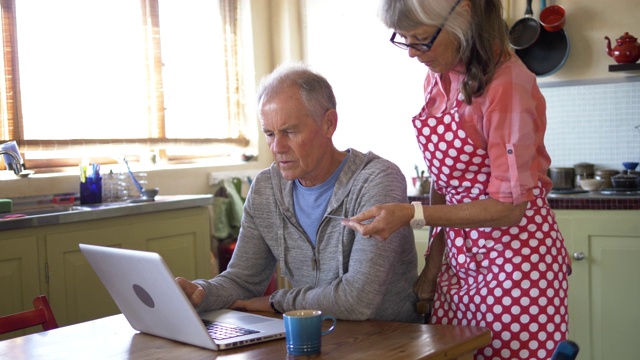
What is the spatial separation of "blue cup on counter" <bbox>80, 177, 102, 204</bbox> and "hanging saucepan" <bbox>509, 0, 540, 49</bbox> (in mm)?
2181

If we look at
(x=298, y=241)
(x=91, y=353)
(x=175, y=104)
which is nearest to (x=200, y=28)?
(x=175, y=104)

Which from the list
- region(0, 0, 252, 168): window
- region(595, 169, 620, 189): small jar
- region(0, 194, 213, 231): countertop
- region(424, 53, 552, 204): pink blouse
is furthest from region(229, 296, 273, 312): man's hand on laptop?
region(595, 169, 620, 189): small jar

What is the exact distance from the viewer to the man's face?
191cm

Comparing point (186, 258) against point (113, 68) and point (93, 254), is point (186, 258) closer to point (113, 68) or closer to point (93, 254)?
point (113, 68)

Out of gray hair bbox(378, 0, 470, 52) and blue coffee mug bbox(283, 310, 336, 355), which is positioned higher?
gray hair bbox(378, 0, 470, 52)

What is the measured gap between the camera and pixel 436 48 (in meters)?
1.64

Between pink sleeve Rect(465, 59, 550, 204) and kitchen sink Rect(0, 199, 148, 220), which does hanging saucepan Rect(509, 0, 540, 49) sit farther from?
pink sleeve Rect(465, 59, 550, 204)

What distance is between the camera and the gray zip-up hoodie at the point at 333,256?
5.67 feet

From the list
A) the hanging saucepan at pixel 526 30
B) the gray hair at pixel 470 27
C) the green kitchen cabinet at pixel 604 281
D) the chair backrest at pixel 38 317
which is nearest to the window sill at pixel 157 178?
the chair backrest at pixel 38 317

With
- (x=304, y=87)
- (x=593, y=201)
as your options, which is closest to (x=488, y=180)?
(x=304, y=87)

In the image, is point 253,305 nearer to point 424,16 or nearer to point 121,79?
point 424,16

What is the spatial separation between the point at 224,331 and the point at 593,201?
7.39 feet

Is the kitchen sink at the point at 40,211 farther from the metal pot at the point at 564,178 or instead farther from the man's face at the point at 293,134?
the metal pot at the point at 564,178

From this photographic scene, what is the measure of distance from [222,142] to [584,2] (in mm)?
2172
